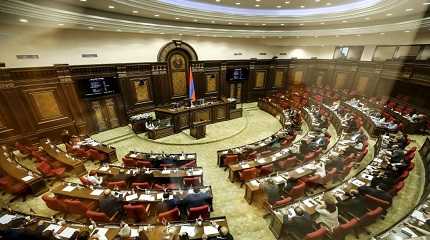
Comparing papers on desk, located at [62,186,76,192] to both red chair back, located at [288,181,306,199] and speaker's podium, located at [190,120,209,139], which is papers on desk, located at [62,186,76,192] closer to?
speaker's podium, located at [190,120,209,139]

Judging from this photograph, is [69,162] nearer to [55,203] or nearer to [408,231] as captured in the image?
[55,203]

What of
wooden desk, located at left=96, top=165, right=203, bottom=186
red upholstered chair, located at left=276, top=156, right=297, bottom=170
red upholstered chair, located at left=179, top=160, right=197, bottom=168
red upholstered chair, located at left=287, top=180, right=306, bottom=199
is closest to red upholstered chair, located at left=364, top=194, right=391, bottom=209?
red upholstered chair, located at left=287, top=180, right=306, bottom=199

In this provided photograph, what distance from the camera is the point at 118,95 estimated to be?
13.1 meters

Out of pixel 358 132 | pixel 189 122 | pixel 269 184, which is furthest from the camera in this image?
pixel 189 122

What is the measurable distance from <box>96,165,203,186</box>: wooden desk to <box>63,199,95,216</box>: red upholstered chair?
1.41 m

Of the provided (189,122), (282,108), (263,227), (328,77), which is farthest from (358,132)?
(328,77)

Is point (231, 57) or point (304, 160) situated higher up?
point (231, 57)

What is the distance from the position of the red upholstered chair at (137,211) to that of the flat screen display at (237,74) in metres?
13.8

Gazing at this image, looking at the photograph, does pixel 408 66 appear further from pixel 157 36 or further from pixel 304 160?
pixel 157 36

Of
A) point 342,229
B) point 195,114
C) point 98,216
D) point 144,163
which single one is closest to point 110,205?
point 98,216

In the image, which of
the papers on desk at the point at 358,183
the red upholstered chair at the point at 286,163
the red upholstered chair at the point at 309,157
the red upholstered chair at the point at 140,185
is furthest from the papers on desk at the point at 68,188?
the papers on desk at the point at 358,183

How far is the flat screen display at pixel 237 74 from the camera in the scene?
17.4 metres

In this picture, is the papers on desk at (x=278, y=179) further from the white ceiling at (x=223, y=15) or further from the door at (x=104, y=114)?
the door at (x=104, y=114)

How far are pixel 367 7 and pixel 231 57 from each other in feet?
34.5
